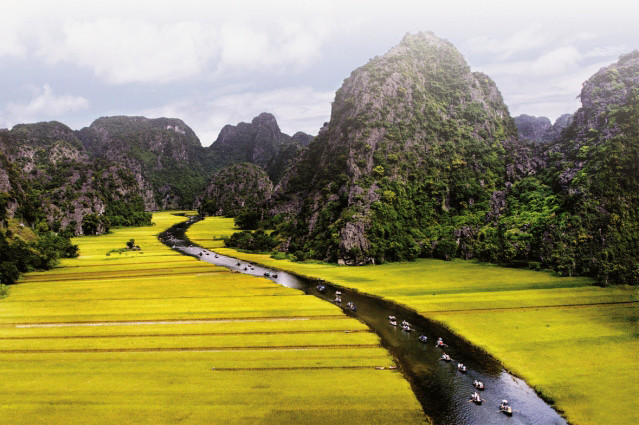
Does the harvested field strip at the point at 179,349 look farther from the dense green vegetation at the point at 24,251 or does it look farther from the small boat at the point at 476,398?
the dense green vegetation at the point at 24,251

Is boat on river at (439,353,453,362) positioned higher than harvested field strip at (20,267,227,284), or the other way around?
harvested field strip at (20,267,227,284)

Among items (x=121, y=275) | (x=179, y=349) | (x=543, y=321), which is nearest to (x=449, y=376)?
(x=543, y=321)

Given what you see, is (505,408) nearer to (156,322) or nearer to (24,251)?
(156,322)

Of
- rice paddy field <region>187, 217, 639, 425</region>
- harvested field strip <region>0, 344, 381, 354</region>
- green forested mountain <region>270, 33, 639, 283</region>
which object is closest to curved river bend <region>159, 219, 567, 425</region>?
rice paddy field <region>187, 217, 639, 425</region>

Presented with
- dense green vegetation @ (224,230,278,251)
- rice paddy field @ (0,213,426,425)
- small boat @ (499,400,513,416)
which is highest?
dense green vegetation @ (224,230,278,251)

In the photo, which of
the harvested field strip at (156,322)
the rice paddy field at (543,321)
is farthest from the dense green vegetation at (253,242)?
the harvested field strip at (156,322)

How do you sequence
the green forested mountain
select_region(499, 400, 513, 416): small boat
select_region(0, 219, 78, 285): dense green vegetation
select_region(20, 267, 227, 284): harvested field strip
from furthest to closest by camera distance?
select_region(20, 267, 227, 284): harvested field strip, the green forested mountain, select_region(0, 219, 78, 285): dense green vegetation, select_region(499, 400, 513, 416): small boat

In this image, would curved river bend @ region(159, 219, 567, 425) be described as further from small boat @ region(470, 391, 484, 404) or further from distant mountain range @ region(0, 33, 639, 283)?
distant mountain range @ region(0, 33, 639, 283)
